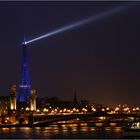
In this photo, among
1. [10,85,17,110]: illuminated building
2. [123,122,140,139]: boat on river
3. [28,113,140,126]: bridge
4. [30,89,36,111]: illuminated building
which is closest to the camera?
[123,122,140,139]: boat on river

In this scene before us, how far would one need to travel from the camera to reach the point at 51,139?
53438 mm

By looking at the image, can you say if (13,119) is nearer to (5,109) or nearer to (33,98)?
(5,109)

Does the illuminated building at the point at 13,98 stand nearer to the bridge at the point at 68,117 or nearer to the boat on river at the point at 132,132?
the bridge at the point at 68,117

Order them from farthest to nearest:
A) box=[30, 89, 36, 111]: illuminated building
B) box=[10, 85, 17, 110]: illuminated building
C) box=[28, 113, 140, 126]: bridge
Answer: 1. box=[30, 89, 36, 111]: illuminated building
2. box=[10, 85, 17, 110]: illuminated building
3. box=[28, 113, 140, 126]: bridge

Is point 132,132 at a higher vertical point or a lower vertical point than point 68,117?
lower

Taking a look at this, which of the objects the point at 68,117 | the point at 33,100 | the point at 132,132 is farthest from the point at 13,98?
the point at 132,132

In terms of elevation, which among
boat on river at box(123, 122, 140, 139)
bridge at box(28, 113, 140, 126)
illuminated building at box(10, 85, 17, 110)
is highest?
illuminated building at box(10, 85, 17, 110)

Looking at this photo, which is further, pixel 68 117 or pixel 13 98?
pixel 13 98

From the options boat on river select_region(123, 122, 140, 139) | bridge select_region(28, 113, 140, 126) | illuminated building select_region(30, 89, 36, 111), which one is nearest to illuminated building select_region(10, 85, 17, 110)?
illuminated building select_region(30, 89, 36, 111)

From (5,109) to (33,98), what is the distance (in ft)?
35.2

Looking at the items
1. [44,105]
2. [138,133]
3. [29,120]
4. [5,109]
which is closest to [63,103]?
[44,105]

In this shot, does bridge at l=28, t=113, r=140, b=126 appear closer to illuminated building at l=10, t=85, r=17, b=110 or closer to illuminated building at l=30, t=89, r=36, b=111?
illuminated building at l=10, t=85, r=17, b=110

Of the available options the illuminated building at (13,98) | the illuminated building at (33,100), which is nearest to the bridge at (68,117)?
the illuminated building at (13,98)

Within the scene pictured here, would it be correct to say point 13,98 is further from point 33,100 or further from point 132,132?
point 132,132
